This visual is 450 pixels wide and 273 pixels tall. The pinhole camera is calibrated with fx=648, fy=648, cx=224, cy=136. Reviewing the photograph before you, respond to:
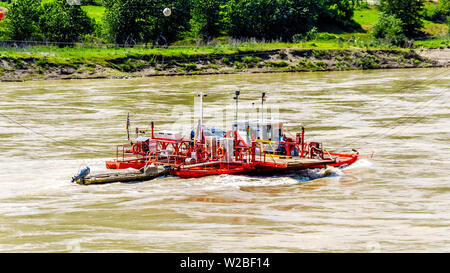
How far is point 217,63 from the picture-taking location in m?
91.1

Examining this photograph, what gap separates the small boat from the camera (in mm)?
28312

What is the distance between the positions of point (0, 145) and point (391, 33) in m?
90.0

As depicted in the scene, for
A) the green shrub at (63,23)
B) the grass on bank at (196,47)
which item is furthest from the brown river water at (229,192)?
the green shrub at (63,23)

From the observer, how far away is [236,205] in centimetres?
2456

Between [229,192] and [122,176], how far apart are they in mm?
5226

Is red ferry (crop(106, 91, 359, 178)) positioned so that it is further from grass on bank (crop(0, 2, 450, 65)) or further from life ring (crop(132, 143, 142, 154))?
grass on bank (crop(0, 2, 450, 65))

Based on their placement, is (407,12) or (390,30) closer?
(390,30)

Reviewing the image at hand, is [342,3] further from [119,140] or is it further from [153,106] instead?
[119,140]

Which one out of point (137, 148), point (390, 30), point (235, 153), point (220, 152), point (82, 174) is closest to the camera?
point (82, 174)

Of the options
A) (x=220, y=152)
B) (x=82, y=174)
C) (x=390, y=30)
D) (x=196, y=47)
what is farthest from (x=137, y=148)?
(x=390, y=30)

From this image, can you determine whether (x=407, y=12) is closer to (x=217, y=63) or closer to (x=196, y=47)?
(x=196, y=47)

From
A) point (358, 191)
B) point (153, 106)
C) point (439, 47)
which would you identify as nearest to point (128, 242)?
point (358, 191)

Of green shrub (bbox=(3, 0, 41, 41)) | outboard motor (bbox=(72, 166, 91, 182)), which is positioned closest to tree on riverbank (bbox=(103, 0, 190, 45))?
green shrub (bbox=(3, 0, 41, 41))

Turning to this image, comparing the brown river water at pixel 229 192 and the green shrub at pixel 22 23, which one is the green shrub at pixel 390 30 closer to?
the green shrub at pixel 22 23
